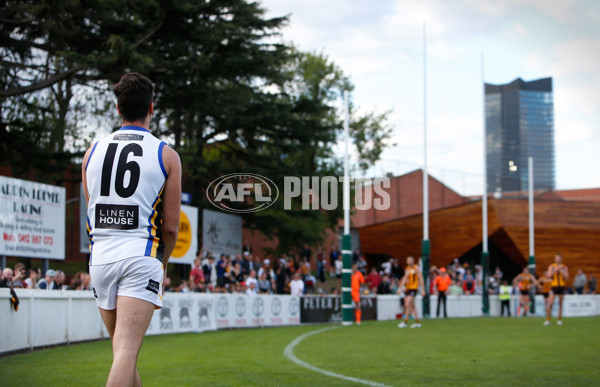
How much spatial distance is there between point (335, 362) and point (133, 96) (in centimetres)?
837

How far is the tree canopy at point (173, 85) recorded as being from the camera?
26.1 meters

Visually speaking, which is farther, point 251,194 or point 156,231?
point 251,194

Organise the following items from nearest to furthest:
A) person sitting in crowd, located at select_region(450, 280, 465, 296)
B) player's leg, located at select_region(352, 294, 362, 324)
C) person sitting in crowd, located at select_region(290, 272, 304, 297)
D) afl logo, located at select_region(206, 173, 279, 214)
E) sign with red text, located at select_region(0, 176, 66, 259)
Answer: sign with red text, located at select_region(0, 176, 66, 259), afl logo, located at select_region(206, 173, 279, 214), person sitting in crowd, located at select_region(290, 272, 304, 297), player's leg, located at select_region(352, 294, 362, 324), person sitting in crowd, located at select_region(450, 280, 465, 296)

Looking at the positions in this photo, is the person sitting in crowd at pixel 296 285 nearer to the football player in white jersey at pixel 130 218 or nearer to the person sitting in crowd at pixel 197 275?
the person sitting in crowd at pixel 197 275

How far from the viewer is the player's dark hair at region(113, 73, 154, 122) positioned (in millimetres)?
4285

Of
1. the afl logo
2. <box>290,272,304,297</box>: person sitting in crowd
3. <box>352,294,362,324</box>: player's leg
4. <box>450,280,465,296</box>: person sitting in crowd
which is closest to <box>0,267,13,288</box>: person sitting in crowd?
the afl logo

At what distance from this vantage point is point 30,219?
18.7m

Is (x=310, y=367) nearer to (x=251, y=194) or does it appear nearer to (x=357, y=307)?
(x=357, y=307)

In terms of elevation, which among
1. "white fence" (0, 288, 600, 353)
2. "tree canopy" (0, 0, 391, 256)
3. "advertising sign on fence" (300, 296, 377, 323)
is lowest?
"advertising sign on fence" (300, 296, 377, 323)

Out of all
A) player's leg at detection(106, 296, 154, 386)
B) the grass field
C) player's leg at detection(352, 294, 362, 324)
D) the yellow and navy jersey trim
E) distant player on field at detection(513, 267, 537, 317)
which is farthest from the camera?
distant player on field at detection(513, 267, 537, 317)

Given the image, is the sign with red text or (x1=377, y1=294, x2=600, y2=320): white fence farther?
(x1=377, y1=294, x2=600, y2=320): white fence

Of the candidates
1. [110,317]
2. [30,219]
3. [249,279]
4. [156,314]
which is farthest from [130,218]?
[249,279]

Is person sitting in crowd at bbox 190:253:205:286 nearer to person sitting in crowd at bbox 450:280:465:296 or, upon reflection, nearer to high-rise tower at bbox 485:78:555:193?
→ person sitting in crowd at bbox 450:280:465:296

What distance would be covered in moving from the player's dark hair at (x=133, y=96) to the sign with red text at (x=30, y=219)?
565 inches
